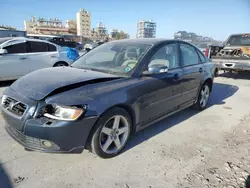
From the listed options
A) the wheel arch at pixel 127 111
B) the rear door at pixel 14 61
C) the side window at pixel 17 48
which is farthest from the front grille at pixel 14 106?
the side window at pixel 17 48

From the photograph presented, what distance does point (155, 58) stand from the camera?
3.42 metres

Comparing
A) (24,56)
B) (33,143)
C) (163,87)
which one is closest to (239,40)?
(163,87)

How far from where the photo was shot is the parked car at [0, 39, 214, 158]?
7.71ft

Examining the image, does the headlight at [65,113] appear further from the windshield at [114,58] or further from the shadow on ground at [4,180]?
the windshield at [114,58]

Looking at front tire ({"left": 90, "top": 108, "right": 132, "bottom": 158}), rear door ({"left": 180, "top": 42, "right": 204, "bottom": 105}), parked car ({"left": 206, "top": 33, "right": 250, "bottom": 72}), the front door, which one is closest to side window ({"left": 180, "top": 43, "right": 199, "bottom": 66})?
rear door ({"left": 180, "top": 42, "right": 204, "bottom": 105})

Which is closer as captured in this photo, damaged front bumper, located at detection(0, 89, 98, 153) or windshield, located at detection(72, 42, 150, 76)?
damaged front bumper, located at detection(0, 89, 98, 153)

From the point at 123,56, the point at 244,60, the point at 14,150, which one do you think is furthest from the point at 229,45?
the point at 14,150

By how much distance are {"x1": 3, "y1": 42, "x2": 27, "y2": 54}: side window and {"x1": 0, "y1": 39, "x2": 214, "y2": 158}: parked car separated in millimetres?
3799

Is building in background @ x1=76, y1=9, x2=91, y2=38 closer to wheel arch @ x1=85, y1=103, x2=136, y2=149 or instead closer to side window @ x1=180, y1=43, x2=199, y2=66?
side window @ x1=180, y1=43, x2=199, y2=66

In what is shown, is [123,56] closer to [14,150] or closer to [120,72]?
[120,72]

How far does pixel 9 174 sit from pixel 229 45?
34.5 ft

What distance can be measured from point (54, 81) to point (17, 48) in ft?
15.8

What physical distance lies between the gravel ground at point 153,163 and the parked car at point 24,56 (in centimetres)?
324

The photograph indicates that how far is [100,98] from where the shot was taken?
2.53 m
